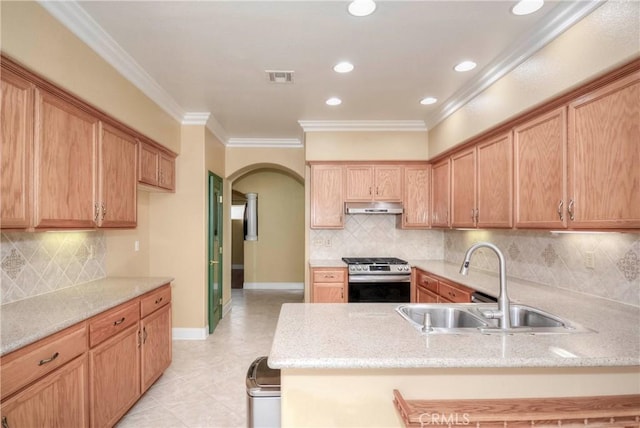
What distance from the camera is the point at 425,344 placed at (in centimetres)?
136

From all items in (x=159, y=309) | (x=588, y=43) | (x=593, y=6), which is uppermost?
(x=593, y=6)

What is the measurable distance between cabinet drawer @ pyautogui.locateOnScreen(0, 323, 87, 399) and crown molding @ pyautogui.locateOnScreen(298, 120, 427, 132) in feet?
10.8

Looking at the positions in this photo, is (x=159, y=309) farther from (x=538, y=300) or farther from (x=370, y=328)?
(x=538, y=300)

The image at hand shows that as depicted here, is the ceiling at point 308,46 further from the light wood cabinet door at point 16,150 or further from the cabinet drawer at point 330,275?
the cabinet drawer at point 330,275

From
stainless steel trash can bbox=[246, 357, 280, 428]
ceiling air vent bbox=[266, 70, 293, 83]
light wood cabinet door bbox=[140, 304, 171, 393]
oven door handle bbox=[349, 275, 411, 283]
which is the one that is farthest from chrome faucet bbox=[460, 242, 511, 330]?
light wood cabinet door bbox=[140, 304, 171, 393]

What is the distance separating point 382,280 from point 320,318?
2329 millimetres

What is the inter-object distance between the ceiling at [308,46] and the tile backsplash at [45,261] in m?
1.41

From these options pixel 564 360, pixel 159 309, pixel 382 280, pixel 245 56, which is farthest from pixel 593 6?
pixel 159 309

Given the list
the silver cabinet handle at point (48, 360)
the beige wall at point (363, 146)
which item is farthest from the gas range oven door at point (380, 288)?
the silver cabinet handle at point (48, 360)

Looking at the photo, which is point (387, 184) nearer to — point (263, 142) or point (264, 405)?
point (263, 142)

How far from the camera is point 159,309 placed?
2.89 m

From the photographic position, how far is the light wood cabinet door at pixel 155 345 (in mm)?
2639

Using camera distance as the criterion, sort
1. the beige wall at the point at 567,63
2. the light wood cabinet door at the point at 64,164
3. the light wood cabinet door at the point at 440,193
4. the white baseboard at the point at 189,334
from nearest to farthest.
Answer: the beige wall at the point at 567,63
the light wood cabinet door at the point at 64,164
the light wood cabinet door at the point at 440,193
the white baseboard at the point at 189,334

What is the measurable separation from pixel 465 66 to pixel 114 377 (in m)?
3.57
